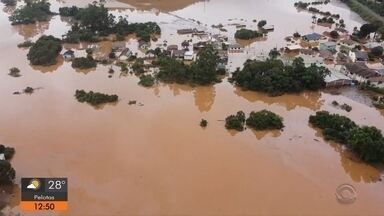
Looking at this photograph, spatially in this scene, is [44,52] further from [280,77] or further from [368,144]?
[368,144]

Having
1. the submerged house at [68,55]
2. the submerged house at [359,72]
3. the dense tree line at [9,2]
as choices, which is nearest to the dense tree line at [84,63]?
the submerged house at [68,55]

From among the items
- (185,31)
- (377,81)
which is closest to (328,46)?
(377,81)

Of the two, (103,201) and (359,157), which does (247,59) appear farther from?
(103,201)

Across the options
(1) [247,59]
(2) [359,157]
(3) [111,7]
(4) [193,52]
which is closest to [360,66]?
(1) [247,59]

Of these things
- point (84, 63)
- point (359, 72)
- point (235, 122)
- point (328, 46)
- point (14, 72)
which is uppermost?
point (328, 46)

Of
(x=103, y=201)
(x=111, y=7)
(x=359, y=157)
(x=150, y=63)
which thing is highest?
(x=111, y=7)

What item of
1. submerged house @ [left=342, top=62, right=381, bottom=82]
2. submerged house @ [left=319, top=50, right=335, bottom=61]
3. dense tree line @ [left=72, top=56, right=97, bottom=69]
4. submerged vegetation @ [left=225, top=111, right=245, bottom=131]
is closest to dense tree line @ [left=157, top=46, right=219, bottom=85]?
submerged vegetation @ [left=225, top=111, right=245, bottom=131]
